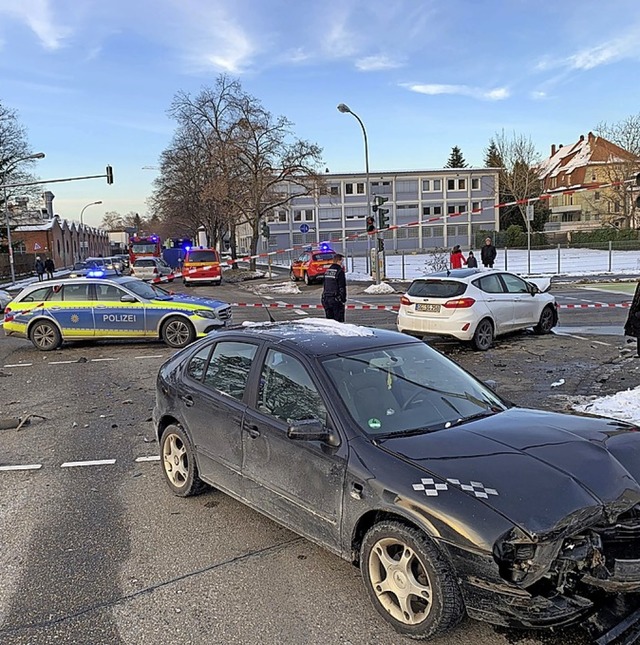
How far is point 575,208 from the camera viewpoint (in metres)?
90.7

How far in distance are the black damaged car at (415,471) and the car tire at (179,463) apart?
2 cm

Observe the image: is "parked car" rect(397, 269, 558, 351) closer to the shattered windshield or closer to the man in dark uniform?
the man in dark uniform

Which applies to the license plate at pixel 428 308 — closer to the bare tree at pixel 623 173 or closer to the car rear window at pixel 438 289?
the car rear window at pixel 438 289

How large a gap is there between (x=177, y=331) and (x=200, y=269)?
22.6 meters

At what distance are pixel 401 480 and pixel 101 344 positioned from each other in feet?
39.7

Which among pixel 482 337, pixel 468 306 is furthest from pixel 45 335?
pixel 482 337

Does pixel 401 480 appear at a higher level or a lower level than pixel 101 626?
higher

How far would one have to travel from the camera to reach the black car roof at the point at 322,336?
4449 mm

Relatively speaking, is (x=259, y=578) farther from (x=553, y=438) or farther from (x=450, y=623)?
(x=553, y=438)

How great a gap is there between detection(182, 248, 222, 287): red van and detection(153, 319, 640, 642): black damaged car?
30.9 metres

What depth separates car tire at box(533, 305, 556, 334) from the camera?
13742 mm

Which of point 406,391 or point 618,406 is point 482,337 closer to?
point 618,406

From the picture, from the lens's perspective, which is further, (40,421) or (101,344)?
(101,344)

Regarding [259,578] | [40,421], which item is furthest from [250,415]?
[40,421]
